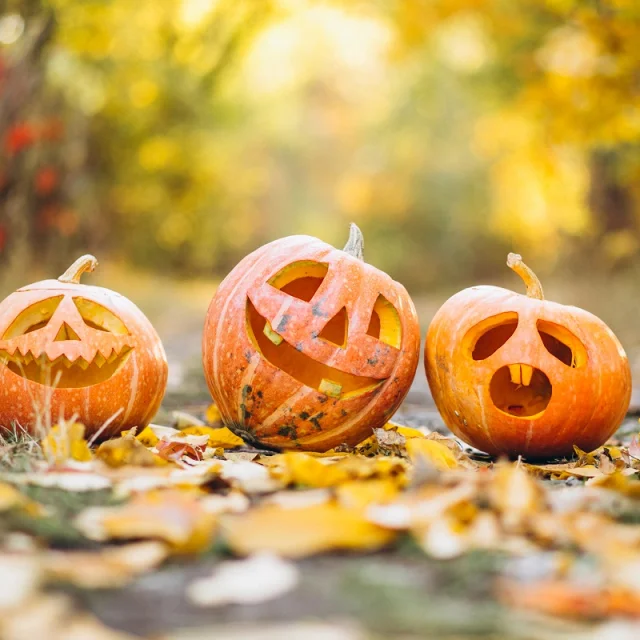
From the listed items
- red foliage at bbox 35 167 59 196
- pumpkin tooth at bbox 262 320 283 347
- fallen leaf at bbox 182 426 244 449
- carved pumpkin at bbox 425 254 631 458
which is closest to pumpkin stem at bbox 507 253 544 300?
carved pumpkin at bbox 425 254 631 458

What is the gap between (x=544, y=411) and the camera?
2.61 m

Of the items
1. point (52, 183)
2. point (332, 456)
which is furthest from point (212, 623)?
point (52, 183)

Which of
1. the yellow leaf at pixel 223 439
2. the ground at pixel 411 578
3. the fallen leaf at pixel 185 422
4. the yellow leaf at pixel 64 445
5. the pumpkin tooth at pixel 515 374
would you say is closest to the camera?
the ground at pixel 411 578

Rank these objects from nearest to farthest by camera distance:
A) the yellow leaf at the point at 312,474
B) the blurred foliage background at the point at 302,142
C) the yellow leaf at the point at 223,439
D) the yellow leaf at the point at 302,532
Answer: the yellow leaf at the point at 302,532 → the yellow leaf at the point at 312,474 → the yellow leaf at the point at 223,439 → the blurred foliage background at the point at 302,142

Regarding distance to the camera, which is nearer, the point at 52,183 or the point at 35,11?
the point at 35,11

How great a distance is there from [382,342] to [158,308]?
284 inches

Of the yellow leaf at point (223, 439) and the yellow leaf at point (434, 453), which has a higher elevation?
the yellow leaf at point (434, 453)

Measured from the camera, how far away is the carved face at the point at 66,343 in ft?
8.35

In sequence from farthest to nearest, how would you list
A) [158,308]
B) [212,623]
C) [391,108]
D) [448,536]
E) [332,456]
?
[391,108]
[158,308]
[332,456]
[448,536]
[212,623]

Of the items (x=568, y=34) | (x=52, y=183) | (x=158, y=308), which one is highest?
(x=568, y=34)

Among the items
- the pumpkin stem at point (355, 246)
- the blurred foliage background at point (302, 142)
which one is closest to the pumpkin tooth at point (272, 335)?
the pumpkin stem at point (355, 246)

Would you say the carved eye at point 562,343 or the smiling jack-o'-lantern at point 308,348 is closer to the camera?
the smiling jack-o'-lantern at point 308,348

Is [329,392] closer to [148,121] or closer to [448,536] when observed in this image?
[448,536]

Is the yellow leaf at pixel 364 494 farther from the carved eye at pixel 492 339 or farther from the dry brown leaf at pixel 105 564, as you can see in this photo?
the carved eye at pixel 492 339
